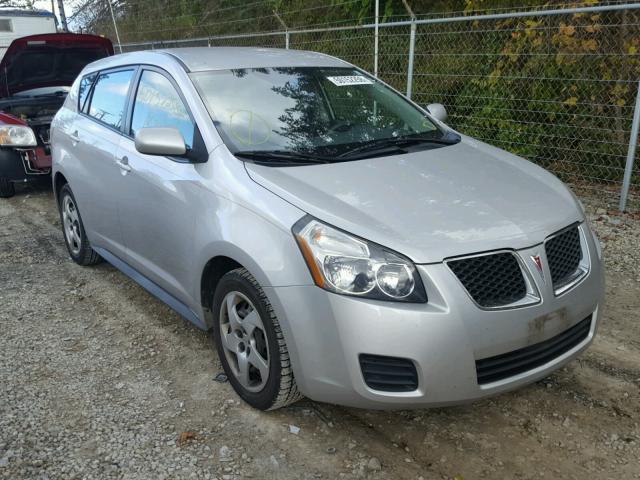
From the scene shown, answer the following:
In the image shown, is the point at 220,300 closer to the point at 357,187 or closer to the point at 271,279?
the point at 271,279

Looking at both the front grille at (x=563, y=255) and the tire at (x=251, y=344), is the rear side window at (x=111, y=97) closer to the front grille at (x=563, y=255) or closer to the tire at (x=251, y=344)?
the tire at (x=251, y=344)

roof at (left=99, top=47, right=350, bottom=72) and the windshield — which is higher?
roof at (left=99, top=47, right=350, bottom=72)

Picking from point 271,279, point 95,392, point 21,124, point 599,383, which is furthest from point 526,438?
point 21,124

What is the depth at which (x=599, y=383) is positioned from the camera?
10.6 ft

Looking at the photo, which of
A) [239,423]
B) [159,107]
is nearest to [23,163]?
[159,107]

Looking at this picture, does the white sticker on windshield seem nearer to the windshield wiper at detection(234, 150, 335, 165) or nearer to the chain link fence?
the windshield wiper at detection(234, 150, 335, 165)

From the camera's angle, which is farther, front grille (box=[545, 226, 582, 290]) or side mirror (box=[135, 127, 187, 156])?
side mirror (box=[135, 127, 187, 156])

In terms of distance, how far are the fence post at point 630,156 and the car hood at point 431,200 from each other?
3.05 m

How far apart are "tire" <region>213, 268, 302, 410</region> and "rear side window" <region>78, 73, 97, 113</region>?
2.60 metres

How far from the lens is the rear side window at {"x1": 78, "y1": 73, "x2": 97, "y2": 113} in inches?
189

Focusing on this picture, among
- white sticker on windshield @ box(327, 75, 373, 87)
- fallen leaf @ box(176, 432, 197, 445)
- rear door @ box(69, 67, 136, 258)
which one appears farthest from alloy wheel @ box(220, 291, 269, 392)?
white sticker on windshield @ box(327, 75, 373, 87)

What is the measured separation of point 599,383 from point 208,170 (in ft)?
7.87

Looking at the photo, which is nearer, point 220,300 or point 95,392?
point 220,300

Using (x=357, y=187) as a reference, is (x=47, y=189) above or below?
below
